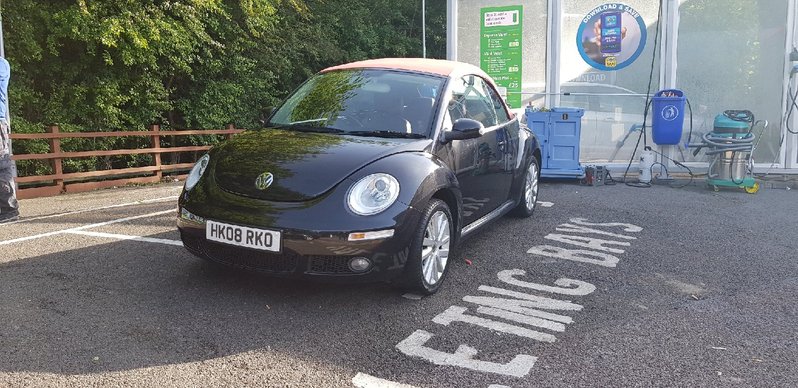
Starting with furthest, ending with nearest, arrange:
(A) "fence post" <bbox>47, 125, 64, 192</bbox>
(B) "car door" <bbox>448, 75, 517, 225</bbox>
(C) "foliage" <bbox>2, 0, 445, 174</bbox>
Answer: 1. (C) "foliage" <bbox>2, 0, 445, 174</bbox>
2. (A) "fence post" <bbox>47, 125, 64, 192</bbox>
3. (B) "car door" <bbox>448, 75, 517, 225</bbox>

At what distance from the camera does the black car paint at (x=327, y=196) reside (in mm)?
3570

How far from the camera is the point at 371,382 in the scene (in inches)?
113

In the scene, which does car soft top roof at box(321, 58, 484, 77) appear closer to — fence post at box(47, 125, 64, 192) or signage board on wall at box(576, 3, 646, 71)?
signage board on wall at box(576, 3, 646, 71)

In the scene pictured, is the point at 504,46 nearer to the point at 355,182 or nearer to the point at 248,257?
the point at 355,182

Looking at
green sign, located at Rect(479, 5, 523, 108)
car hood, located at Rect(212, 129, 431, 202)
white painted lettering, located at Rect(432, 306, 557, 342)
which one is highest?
green sign, located at Rect(479, 5, 523, 108)

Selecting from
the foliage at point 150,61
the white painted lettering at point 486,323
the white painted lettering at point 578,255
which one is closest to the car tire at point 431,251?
the white painted lettering at point 486,323

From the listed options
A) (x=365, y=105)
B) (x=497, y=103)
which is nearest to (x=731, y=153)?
(x=497, y=103)

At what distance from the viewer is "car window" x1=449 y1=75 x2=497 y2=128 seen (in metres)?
4.84

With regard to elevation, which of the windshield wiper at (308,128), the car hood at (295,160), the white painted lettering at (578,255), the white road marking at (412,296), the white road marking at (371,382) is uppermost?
the windshield wiper at (308,128)

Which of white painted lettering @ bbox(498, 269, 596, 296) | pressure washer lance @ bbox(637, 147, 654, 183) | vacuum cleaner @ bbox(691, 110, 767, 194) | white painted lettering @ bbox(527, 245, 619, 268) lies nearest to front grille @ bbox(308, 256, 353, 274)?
white painted lettering @ bbox(498, 269, 596, 296)

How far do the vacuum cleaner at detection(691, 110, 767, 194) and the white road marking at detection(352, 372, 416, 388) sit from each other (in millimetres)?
7593

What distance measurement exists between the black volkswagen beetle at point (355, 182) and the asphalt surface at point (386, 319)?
12.4 inches

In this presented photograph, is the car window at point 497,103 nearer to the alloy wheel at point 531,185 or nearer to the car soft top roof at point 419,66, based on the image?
the car soft top roof at point 419,66

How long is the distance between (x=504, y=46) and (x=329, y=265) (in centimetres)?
801
